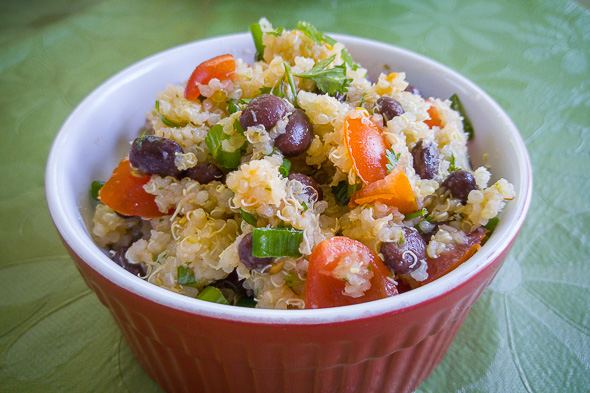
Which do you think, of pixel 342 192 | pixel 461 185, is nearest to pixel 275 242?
pixel 342 192

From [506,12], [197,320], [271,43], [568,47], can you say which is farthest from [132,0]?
[197,320]

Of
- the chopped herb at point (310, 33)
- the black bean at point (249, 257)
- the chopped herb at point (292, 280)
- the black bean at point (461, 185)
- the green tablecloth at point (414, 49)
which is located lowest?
the green tablecloth at point (414, 49)

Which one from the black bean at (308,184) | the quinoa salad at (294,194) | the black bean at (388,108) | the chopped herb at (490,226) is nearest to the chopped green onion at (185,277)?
the quinoa salad at (294,194)

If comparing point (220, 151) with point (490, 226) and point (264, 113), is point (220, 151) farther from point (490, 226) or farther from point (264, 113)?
point (490, 226)

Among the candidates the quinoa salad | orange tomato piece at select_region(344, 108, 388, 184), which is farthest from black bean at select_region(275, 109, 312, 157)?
orange tomato piece at select_region(344, 108, 388, 184)

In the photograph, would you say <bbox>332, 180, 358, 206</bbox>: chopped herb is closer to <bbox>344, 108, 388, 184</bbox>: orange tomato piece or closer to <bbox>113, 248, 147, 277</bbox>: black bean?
<bbox>344, 108, 388, 184</bbox>: orange tomato piece

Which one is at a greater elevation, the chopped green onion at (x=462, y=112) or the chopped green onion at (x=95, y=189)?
the chopped green onion at (x=462, y=112)

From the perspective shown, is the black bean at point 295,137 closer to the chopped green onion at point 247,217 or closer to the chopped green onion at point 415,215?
the chopped green onion at point 247,217

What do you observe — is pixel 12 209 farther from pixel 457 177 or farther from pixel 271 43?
pixel 457 177

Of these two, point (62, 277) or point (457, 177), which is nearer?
point (457, 177)
